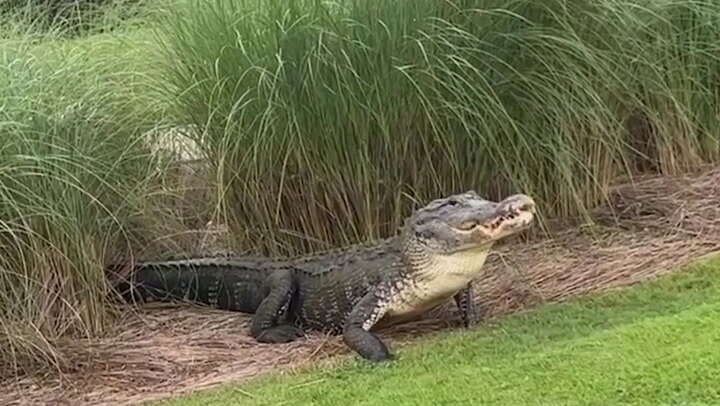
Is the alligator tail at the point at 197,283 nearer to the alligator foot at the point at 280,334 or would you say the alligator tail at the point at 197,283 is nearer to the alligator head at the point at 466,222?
the alligator foot at the point at 280,334

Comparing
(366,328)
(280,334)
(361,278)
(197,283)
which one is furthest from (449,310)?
(197,283)

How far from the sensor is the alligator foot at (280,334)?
14.6ft

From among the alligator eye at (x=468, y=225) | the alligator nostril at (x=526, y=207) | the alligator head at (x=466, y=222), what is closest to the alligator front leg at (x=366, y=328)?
the alligator head at (x=466, y=222)

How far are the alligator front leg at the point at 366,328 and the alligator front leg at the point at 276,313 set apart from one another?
1.11 ft

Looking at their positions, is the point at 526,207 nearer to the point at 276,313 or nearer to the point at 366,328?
the point at 366,328

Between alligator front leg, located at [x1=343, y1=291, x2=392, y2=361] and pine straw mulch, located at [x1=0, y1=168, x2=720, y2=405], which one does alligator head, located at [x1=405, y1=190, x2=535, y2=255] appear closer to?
alligator front leg, located at [x1=343, y1=291, x2=392, y2=361]

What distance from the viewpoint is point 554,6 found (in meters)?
5.07

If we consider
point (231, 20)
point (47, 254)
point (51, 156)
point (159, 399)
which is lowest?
point (159, 399)

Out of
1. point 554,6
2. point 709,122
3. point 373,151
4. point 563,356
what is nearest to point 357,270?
point 373,151

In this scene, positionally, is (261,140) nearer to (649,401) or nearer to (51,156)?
(51,156)

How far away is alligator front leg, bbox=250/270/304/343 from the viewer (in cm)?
448

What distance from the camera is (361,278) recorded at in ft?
14.5

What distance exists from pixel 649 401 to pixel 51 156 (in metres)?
2.44

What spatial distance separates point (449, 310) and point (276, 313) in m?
0.63
